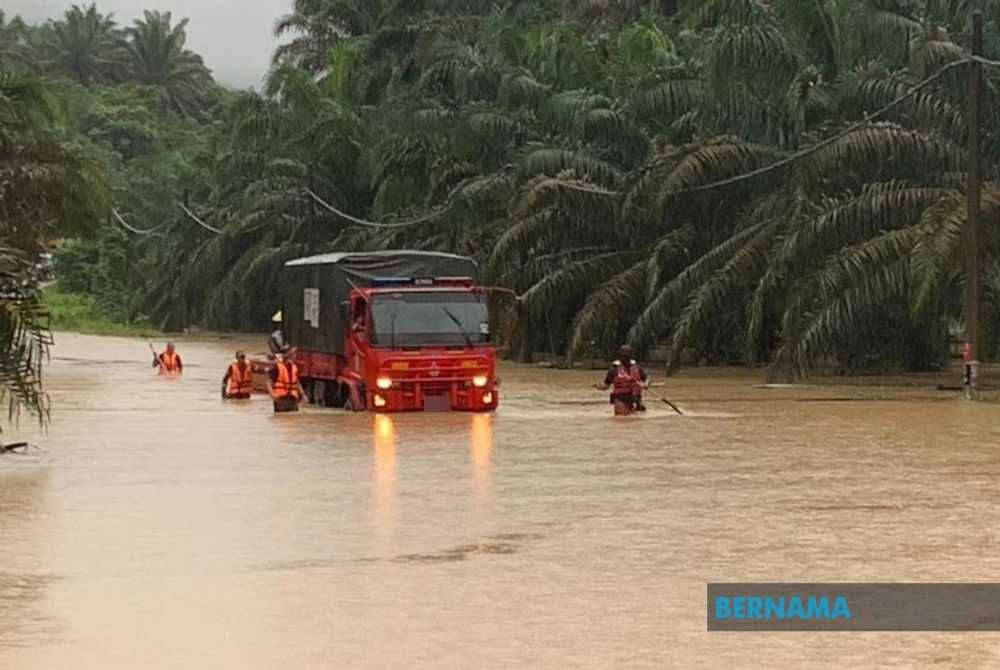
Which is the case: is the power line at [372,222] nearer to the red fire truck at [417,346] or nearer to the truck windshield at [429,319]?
the red fire truck at [417,346]

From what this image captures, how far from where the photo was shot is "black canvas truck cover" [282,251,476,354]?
3399 cm

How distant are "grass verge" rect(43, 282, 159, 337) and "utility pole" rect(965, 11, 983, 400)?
49.9 meters

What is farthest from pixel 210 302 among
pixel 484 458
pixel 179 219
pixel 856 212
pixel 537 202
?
pixel 484 458

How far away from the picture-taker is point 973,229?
1323 inches

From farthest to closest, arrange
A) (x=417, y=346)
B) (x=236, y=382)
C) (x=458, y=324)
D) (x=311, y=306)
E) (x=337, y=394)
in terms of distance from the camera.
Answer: (x=311, y=306), (x=236, y=382), (x=337, y=394), (x=458, y=324), (x=417, y=346)

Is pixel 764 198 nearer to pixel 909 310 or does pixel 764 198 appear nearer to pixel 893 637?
pixel 909 310

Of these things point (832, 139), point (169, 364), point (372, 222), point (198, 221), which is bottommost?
point (169, 364)

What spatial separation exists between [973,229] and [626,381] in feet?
23.8

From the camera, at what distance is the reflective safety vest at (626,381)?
1195 inches

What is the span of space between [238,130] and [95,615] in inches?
2561

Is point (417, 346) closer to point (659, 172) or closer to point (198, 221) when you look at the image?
point (659, 172)

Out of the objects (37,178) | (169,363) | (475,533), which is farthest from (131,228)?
(475,533)

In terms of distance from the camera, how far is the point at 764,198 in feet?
142

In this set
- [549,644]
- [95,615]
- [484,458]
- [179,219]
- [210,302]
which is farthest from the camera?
[179,219]
